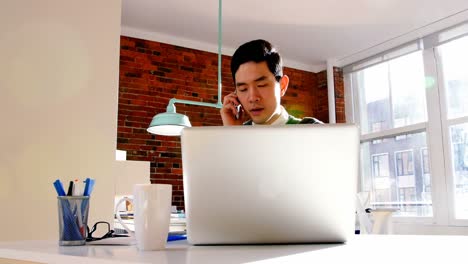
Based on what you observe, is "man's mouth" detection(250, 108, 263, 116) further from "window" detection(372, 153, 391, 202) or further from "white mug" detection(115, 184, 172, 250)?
"window" detection(372, 153, 391, 202)

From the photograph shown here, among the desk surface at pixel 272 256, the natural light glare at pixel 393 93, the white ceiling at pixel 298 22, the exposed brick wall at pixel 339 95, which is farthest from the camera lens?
the exposed brick wall at pixel 339 95

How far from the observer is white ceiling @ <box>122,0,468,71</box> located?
4488 mm

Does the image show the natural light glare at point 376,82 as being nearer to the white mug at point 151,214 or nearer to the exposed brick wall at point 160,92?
the exposed brick wall at point 160,92

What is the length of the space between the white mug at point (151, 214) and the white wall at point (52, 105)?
1.53 metres

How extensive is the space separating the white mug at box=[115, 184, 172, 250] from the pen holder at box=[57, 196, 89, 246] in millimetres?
232

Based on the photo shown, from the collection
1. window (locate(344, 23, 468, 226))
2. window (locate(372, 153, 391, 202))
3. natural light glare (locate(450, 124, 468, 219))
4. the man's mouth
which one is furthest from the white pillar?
the man's mouth

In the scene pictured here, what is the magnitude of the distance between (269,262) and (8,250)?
59 centimetres

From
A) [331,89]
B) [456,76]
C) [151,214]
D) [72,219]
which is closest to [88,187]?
[72,219]

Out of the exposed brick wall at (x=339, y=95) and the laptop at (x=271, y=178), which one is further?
the exposed brick wall at (x=339, y=95)

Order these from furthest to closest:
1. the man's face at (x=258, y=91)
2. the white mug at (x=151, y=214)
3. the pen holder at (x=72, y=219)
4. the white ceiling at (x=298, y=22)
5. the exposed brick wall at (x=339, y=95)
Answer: the exposed brick wall at (x=339, y=95) < the white ceiling at (x=298, y=22) < the man's face at (x=258, y=91) < the pen holder at (x=72, y=219) < the white mug at (x=151, y=214)

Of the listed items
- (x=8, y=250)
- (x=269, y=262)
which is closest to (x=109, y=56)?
(x=8, y=250)

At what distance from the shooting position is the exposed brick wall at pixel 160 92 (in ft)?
16.4

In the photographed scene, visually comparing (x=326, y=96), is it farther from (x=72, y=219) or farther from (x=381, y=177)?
(x=72, y=219)

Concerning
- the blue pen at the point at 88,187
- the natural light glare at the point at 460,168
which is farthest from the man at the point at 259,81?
the natural light glare at the point at 460,168
